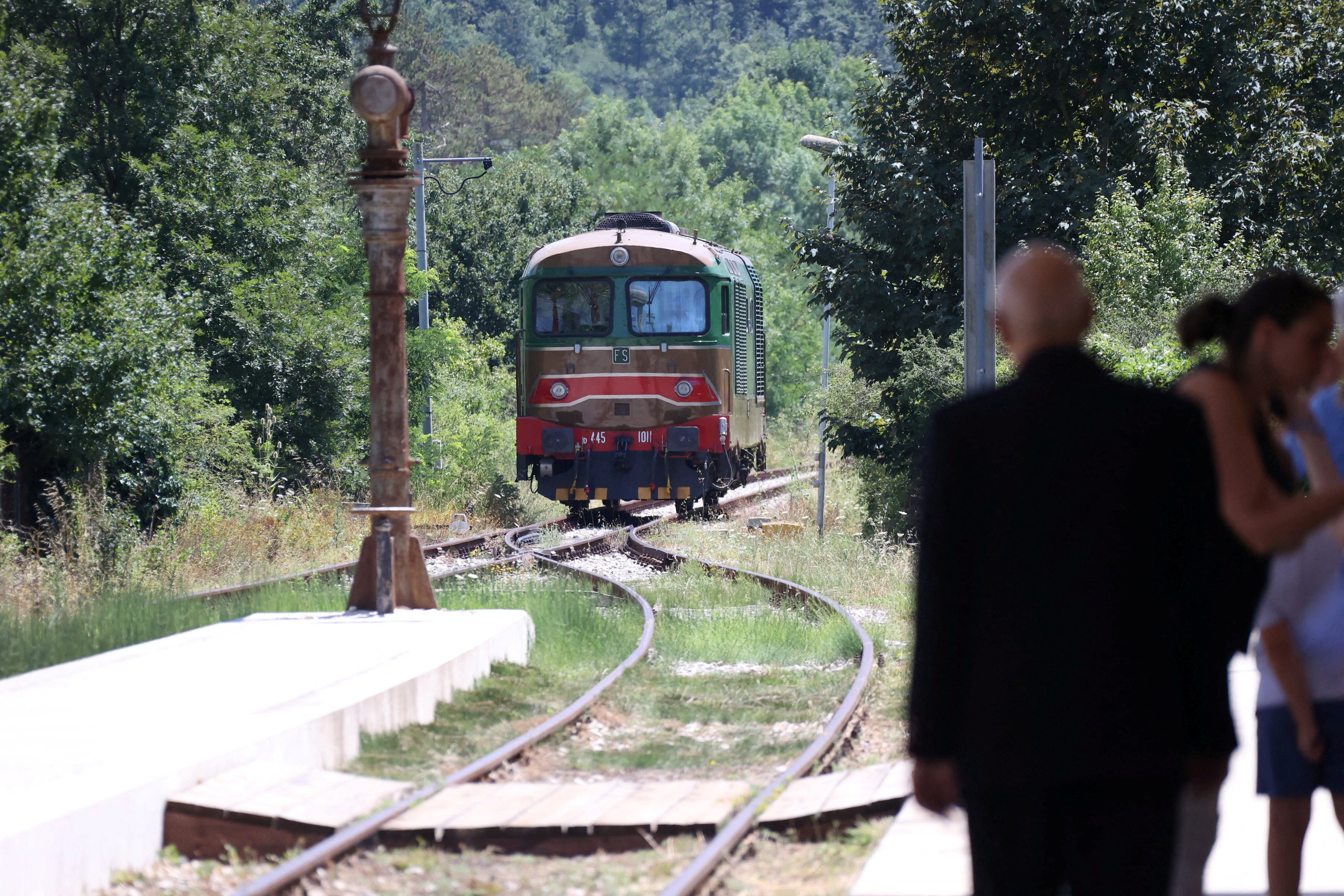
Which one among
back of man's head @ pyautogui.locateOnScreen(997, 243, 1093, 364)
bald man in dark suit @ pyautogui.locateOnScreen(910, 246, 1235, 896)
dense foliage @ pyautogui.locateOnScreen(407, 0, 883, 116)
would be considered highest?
dense foliage @ pyautogui.locateOnScreen(407, 0, 883, 116)

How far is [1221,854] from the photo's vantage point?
4.91 m

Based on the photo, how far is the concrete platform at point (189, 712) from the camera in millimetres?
5074

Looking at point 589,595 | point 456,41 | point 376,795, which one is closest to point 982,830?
point 376,795

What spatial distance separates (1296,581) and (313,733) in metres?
4.64

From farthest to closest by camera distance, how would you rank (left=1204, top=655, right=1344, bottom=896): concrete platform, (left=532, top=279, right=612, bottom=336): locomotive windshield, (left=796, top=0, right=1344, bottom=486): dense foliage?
(left=796, top=0, right=1344, bottom=486): dense foliage, (left=532, top=279, right=612, bottom=336): locomotive windshield, (left=1204, top=655, right=1344, bottom=896): concrete platform

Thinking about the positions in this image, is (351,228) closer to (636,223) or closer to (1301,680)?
(636,223)

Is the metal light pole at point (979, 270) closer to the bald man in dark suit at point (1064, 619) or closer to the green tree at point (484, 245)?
the bald man in dark suit at point (1064, 619)

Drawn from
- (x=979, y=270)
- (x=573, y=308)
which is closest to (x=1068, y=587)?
(x=979, y=270)

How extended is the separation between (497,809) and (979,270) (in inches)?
212

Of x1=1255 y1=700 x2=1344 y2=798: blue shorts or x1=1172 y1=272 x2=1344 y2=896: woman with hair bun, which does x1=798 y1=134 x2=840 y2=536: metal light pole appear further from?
x1=1172 y1=272 x2=1344 y2=896: woman with hair bun

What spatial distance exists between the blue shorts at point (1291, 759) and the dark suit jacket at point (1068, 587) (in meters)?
0.82

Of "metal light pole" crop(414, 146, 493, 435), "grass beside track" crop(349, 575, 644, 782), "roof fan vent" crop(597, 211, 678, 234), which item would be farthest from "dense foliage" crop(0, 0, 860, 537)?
"roof fan vent" crop(597, 211, 678, 234)

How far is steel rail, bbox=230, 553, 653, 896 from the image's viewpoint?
485cm

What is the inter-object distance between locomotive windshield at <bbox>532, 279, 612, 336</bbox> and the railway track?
264 centimetres
